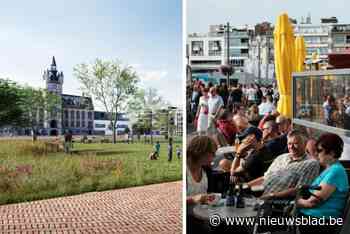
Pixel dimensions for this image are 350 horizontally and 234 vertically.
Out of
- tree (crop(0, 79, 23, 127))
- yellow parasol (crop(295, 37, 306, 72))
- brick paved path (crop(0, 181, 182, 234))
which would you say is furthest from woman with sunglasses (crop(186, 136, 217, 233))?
tree (crop(0, 79, 23, 127))

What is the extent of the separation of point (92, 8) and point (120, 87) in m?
1.23

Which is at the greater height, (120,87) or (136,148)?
(120,87)

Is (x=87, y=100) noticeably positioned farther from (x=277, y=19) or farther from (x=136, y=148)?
(x=277, y=19)

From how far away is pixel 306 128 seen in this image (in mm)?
4832

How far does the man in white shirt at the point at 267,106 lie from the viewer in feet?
16.0

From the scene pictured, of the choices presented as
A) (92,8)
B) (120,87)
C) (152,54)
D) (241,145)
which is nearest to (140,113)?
(120,87)

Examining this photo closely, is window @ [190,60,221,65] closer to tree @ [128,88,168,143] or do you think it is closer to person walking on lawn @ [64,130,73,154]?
tree @ [128,88,168,143]

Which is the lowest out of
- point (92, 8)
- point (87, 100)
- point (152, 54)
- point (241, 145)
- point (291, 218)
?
point (291, 218)

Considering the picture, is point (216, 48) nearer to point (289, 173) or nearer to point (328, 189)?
point (289, 173)

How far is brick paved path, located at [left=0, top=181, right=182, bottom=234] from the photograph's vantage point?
20.9ft

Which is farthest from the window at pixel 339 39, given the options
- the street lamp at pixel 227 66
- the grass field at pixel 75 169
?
the grass field at pixel 75 169

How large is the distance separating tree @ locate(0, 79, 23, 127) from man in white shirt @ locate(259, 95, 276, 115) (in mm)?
3716

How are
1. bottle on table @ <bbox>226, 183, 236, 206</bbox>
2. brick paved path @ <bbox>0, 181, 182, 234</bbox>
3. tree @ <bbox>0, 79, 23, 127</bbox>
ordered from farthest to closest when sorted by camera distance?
tree @ <bbox>0, 79, 23, 127</bbox> < brick paved path @ <bbox>0, 181, 182, 234</bbox> < bottle on table @ <bbox>226, 183, 236, 206</bbox>

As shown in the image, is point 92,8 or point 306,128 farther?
point 92,8
